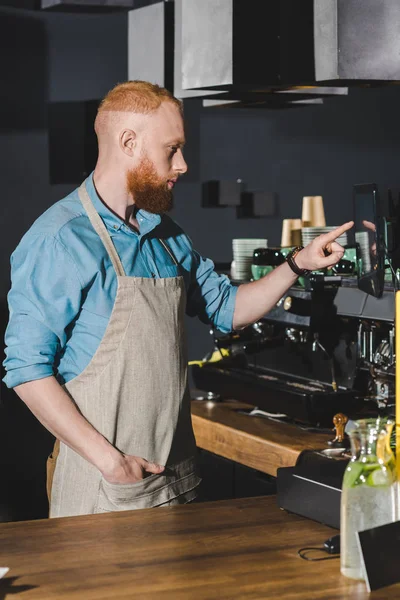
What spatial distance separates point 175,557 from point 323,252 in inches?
39.3

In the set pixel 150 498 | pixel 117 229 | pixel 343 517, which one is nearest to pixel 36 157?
pixel 117 229

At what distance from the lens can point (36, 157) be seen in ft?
16.1

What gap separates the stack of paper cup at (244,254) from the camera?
13.0ft

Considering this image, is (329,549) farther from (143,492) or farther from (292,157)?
(292,157)

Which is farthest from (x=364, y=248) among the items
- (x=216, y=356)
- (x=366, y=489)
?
(x=366, y=489)

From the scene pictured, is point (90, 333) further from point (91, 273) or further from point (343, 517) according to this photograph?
point (343, 517)

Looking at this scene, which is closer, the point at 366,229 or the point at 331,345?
the point at 366,229

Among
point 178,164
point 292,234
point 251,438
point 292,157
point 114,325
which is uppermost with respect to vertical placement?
point 292,157

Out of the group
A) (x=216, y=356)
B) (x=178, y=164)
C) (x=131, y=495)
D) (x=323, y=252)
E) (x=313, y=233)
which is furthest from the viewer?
(x=216, y=356)

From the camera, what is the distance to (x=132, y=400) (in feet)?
7.64

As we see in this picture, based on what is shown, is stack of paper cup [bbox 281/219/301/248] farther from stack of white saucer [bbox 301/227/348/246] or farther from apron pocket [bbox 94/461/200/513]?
apron pocket [bbox 94/461/200/513]

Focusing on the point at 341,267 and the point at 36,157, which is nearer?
the point at 341,267

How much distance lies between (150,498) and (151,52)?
167 cm

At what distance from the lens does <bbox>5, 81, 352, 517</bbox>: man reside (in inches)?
89.2
